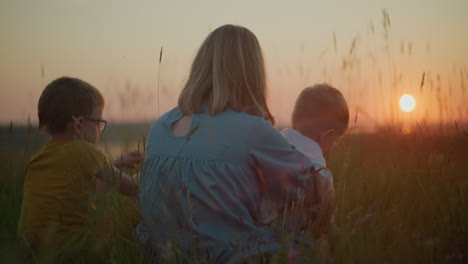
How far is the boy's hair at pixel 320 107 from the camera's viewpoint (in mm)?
2389

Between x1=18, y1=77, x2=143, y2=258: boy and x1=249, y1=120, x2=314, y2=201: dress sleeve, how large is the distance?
0.57 m

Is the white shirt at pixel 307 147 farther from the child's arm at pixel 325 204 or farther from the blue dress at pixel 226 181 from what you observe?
the blue dress at pixel 226 181

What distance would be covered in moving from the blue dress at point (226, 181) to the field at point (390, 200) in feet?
0.66

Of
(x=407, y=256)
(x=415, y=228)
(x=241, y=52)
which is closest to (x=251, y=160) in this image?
(x=241, y=52)

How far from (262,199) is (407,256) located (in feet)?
1.85

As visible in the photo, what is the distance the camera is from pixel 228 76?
1.67 metres

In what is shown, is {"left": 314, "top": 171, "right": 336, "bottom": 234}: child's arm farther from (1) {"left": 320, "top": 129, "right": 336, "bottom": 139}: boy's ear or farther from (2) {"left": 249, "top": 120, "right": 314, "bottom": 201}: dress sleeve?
(1) {"left": 320, "top": 129, "right": 336, "bottom": 139}: boy's ear

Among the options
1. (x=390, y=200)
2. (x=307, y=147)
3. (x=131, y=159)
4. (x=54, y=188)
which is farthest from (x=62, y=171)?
Result: (x=390, y=200)

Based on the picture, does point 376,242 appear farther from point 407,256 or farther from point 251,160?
point 251,160

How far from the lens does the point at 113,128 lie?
7.03 ft

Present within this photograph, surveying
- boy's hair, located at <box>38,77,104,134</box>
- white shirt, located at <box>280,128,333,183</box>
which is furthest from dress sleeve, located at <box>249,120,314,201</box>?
boy's hair, located at <box>38,77,104,134</box>

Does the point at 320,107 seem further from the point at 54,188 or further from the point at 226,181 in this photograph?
the point at 54,188

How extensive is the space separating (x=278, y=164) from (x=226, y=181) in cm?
20

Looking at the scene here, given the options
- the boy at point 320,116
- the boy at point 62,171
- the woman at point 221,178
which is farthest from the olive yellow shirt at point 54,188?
the boy at point 320,116
